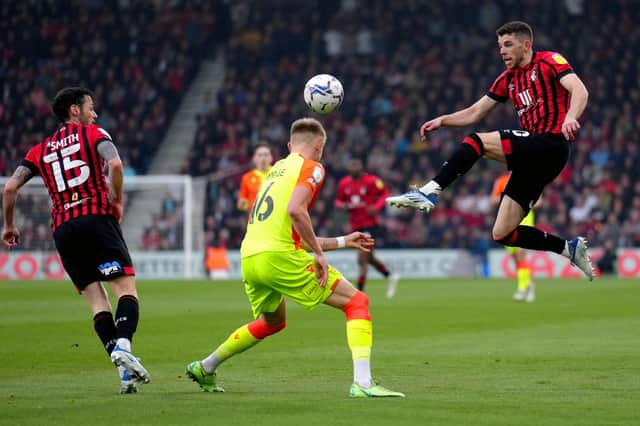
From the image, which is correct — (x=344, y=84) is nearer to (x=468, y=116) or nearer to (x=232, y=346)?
(x=468, y=116)

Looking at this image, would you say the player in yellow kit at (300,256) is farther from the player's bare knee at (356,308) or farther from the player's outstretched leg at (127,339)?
the player's outstretched leg at (127,339)

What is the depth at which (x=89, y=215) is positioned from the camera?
8586 mm

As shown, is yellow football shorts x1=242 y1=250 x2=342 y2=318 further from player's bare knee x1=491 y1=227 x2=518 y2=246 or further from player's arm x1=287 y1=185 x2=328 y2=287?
player's bare knee x1=491 y1=227 x2=518 y2=246

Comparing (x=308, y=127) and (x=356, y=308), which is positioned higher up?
(x=308, y=127)

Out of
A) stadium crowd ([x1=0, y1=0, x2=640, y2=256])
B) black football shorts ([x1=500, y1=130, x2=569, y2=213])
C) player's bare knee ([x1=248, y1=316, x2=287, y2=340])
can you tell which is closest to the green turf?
player's bare knee ([x1=248, y1=316, x2=287, y2=340])

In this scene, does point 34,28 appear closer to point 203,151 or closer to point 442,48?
point 203,151

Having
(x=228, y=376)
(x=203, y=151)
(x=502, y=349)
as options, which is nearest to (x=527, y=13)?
(x=203, y=151)

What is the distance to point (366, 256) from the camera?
2053 centimetres

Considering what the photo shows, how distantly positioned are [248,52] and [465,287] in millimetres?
15665

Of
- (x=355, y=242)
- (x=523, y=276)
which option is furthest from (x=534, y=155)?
(x=523, y=276)

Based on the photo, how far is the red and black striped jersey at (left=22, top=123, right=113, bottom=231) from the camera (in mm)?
8602

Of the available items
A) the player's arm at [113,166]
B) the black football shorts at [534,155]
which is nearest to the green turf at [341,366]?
the player's arm at [113,166]

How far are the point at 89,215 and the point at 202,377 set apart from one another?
4.97 ft

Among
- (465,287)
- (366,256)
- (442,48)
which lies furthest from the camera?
(442,48)
